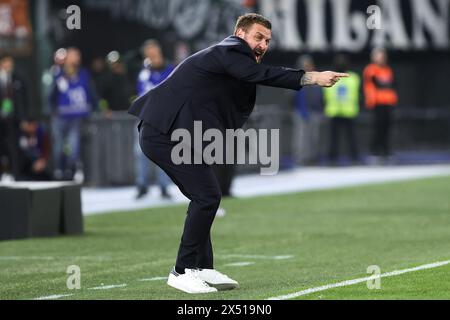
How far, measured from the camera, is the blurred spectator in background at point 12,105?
75.5 ft

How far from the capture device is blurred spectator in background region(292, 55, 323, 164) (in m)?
30.2

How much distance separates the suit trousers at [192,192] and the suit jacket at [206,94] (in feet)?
0.44

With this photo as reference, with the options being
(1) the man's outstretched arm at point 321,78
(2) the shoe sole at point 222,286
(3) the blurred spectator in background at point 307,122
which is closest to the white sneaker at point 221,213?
(2) the shoe sole at point 222,286

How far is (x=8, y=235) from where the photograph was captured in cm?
1502

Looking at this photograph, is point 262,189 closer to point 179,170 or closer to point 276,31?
point 276,31

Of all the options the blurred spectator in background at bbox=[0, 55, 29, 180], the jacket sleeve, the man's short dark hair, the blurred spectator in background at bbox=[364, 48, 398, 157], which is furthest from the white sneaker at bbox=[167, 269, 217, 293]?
the blurred spectator in background at bbox=[364, 48, 398, 157]

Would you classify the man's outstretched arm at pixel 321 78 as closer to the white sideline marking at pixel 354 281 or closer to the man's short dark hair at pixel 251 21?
the man's short dark hair at pixel 251 21

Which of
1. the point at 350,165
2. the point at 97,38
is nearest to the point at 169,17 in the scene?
the point at 97,38

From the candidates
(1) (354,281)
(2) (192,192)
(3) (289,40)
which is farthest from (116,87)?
(2) (192,192)

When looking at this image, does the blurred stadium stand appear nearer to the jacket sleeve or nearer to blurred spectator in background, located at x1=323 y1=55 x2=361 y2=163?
blurred spectator in background, located at x1=323 y1=55 x2=361 y2=163

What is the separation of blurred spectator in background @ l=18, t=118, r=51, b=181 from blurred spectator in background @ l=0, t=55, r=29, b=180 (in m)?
0.14

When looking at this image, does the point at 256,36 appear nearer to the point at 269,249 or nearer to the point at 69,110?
the point at 269,249

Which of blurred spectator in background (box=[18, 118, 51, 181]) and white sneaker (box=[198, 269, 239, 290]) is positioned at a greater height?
blurred spectator in background (box=[18, 118, 51, 181])

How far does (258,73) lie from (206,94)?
475 mm
